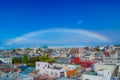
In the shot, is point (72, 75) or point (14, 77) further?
point (72, 75)

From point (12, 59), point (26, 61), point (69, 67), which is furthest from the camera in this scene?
point (12, 59)

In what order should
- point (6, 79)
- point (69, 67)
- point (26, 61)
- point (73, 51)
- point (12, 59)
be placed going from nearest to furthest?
1. point (6, 79)
2. point (69, 67)
3. point (26, 61)
4. point (12, 59)
5. point (73, 51)

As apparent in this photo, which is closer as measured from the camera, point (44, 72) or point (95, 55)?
point (44, 72)

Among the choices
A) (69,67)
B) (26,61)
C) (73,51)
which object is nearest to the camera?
(69,67)

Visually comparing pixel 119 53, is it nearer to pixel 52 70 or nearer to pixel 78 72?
pixel 78 72

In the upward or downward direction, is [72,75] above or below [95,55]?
below

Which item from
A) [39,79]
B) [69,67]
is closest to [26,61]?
[69,67]

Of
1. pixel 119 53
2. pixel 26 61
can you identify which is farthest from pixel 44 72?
pixel 119 53

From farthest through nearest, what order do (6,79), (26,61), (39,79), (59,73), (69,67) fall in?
(26,61), (69,67), (59,73), (39,79), (6,79)

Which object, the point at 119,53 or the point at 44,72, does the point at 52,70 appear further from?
the point at 119,53
